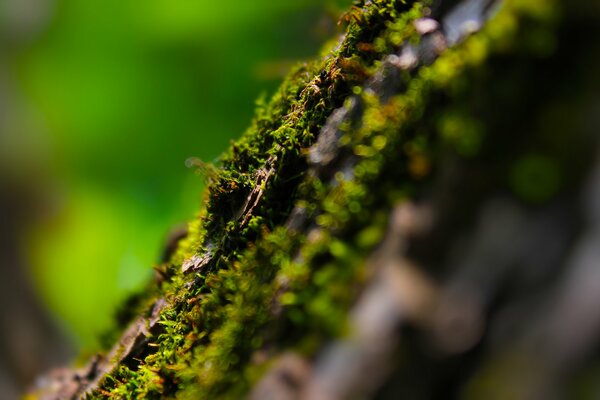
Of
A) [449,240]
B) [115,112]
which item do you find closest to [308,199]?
[449,240]

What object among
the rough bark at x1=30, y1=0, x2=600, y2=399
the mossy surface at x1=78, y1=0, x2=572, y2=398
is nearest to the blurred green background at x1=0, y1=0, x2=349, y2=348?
the mossy surface at x1=78, y1=0, x2=572, y2=398

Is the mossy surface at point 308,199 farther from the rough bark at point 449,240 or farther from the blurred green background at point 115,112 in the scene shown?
the blurred green background at point 115,112

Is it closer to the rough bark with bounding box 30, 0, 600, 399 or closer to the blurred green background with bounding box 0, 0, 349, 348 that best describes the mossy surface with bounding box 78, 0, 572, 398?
the rough bark with bounding box 30, 0, 600, 399

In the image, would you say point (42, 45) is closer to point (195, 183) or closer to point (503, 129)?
point (195, 183)

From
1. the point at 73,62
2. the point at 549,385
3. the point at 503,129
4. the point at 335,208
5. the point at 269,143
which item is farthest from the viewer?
the point at 73,62

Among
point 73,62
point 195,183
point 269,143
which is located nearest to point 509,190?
point 269,143
